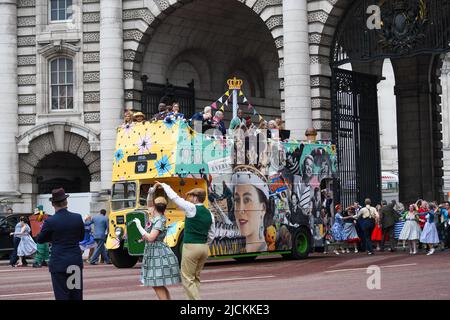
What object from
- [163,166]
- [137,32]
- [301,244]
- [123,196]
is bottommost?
[301,244]

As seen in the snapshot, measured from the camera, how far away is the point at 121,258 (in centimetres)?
2838

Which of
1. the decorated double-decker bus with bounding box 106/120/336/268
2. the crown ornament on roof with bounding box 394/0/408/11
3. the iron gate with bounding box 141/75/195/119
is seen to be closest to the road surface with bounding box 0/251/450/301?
the decorated double-decker bus with bounding box 106/120/336/268

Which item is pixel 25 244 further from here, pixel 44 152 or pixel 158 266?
pixel 158 266

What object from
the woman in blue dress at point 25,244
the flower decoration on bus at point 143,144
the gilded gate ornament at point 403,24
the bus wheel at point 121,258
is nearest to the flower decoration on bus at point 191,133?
the flower decoration on bus at point 143,144

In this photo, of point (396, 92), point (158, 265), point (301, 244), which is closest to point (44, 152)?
point (301, 244)

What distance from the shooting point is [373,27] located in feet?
120

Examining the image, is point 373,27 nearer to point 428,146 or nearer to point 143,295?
point 428,146

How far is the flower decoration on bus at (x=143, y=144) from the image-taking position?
2729 centimetres

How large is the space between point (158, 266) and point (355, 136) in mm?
24794

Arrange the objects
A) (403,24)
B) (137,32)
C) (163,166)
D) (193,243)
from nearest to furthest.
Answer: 1. (193,243)
2. (163,166)
3. (403,24)
4. (137,32)

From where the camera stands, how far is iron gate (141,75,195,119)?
39.4 metres

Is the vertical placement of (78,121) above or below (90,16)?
below

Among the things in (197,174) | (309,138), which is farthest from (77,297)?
(309,138)

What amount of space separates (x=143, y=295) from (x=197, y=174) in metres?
8.36
